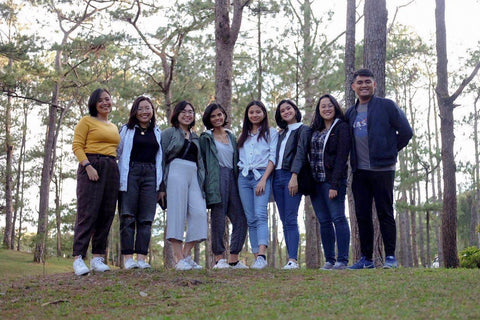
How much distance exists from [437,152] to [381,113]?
16003mm

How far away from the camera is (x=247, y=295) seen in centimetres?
447

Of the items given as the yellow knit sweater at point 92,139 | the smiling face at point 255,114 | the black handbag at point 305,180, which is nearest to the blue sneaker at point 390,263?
the black handbag at point 305,180

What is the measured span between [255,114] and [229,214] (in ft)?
4.15

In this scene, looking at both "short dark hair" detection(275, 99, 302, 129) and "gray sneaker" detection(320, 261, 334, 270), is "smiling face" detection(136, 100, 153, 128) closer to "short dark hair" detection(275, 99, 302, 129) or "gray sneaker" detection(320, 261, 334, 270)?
"short dark hair" detection(275, 99, 302, 129)

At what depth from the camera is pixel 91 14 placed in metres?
20.3

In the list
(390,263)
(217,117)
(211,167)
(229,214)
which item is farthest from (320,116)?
(390,263)

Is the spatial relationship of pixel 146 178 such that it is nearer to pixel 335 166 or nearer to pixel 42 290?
pixel 42 290

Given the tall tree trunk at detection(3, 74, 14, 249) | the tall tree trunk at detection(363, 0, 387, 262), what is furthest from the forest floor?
the tall tree trunk at detection(3, 74, 14, 249)

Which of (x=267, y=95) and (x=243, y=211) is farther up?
(x=267, y=95)

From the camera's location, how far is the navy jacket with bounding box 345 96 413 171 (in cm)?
566

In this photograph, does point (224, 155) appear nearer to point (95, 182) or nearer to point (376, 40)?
point (95, 182)

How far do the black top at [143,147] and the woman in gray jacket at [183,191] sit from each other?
143mm

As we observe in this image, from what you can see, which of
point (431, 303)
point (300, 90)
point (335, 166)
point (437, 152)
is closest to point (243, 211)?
point (335, 166)

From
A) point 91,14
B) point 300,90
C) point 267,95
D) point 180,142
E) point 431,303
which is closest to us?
point 431,303
